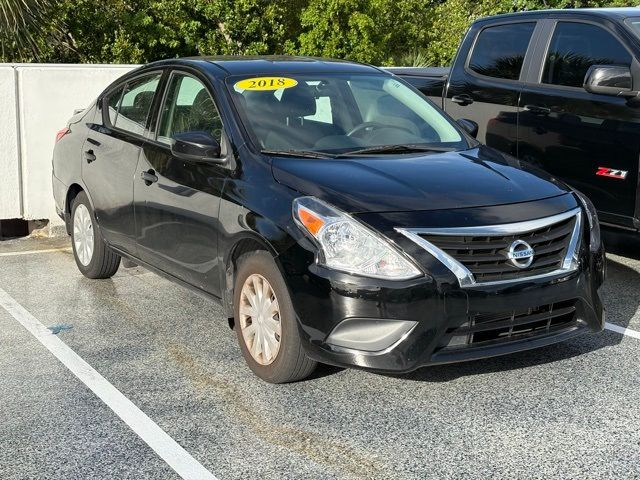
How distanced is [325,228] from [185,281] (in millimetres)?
1495

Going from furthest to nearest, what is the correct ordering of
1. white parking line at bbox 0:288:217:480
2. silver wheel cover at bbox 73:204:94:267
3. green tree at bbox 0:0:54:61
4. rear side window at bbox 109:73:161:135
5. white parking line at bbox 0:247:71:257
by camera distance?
green tree at bbox 0:0:54:61 < white parking line at bbox 0:247:71:257 < silver wheel cover at bbox 73:204:94:267 < rear side window at bbox 109:73:161:135 < white parking line at bbox 0:288:217:480

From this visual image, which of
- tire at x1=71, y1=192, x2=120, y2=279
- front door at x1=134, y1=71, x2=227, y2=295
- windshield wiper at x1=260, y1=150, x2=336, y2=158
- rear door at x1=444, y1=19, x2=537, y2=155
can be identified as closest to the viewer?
windshield wiper at x1=260, y1=150, x2=336, y2=158

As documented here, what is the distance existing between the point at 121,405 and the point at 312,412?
936 mm

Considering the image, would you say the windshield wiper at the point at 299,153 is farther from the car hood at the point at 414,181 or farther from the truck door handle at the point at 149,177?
the truck door handle at the point at 149,177

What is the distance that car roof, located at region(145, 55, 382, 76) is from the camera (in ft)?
19.6

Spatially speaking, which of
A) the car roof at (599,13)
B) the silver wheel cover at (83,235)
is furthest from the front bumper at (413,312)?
the car roof at (599,13)

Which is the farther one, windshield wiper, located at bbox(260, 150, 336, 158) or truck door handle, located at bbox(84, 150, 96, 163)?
truck door handle, located at bbox(84, 150, 96, 163)

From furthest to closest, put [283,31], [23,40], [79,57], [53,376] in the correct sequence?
[283,31] → [79,57] → [23,40] → [53,376]

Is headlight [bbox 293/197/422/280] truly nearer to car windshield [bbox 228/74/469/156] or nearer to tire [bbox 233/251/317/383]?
tire [bbox 233/251/317/383]

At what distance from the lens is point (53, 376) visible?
5.24 metres

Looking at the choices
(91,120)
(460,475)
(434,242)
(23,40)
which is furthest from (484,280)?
(23,40)

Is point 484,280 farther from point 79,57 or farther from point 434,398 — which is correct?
point 79,57

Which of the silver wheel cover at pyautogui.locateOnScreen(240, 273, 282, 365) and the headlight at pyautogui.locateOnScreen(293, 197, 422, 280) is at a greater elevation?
the headlight at pyautogui.locateOnScreen(293, 197, 422, 280)

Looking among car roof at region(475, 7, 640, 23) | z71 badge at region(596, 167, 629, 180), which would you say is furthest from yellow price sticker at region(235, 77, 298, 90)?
car roof at region(475, 7, 640, 23)
